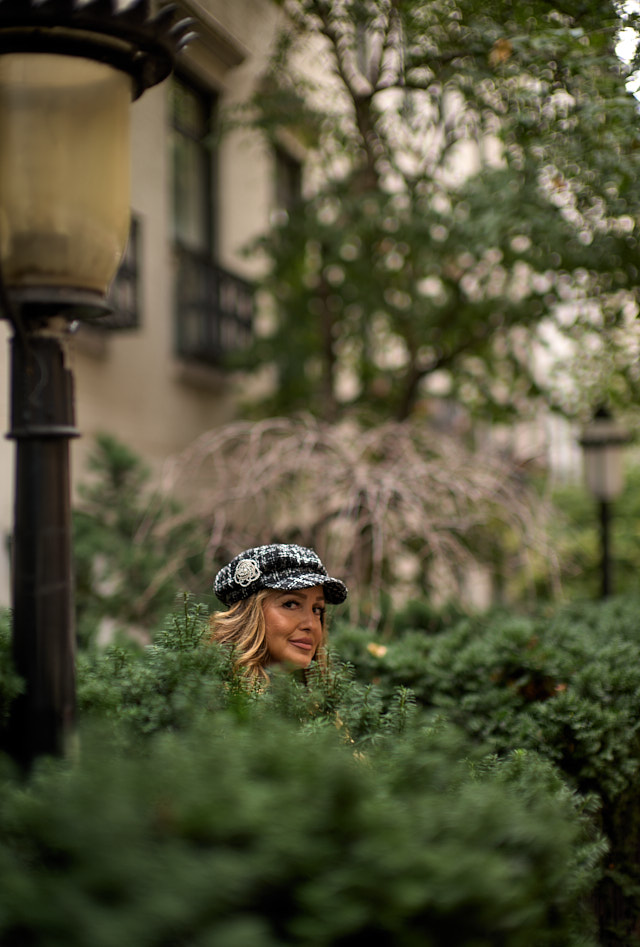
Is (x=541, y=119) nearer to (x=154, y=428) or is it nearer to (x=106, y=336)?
(x=106, y=336)

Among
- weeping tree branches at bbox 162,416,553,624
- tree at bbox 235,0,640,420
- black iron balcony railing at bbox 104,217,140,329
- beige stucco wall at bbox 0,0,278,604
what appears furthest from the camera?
beige stucco wall at bbox 0,0,278,604

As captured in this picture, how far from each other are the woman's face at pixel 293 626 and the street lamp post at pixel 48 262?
1.30 metres

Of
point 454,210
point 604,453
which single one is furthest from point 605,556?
point 454,210

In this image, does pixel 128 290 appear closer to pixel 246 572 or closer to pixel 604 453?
pixel 604 453

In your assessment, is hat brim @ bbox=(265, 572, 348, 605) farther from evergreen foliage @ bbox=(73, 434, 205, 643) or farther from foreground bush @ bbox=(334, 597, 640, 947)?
evergreen foliage @ bbox=(73, 434, 205, 643)

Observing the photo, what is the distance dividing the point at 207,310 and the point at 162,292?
0.63 metres

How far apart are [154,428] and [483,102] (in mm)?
4177

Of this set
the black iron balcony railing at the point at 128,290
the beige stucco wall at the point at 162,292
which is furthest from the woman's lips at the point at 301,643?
the black iron balcony railing at the point at 128,290

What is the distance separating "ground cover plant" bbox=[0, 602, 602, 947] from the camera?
1.59 metres

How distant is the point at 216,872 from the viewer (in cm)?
161

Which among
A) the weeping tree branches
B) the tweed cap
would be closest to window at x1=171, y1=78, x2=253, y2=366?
the weeping tree branches

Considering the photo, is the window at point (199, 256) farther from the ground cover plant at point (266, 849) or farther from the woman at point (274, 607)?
the ground cover plant at point (266, 849)

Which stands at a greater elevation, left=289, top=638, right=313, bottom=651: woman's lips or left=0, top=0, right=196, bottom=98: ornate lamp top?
left=0, top=0, right=196, bottom=98: ornate lamp top

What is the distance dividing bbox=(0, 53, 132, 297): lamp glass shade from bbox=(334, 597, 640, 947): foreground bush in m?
1.84
